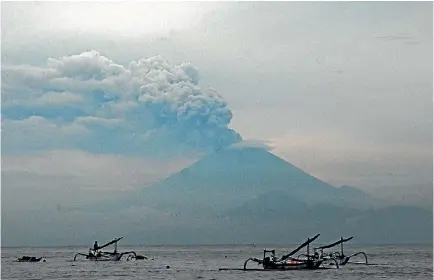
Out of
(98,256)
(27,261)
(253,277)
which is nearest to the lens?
(253,277)

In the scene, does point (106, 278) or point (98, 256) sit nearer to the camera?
point (106, 278)

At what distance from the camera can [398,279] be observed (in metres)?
74.5

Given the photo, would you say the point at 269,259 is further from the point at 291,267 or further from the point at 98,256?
the point at 98,256

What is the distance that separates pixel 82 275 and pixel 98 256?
94.0 feet

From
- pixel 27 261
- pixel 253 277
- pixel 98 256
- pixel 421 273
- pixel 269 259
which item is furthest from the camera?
pixel 27 261

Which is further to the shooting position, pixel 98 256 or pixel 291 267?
pixel 98 256

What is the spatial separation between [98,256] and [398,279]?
50466 millimetres

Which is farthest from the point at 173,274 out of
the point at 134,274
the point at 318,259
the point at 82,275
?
the point at 318,259

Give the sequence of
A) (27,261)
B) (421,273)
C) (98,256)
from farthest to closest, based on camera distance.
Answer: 1. (27,261)
2. (98,256)
3. (421,273)

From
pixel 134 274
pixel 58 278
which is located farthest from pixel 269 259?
pixel 58 278

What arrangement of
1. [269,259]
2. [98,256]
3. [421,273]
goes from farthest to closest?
[98,256]
[421,273]
[269,259]

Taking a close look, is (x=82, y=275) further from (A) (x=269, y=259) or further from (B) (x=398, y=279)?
(B) (x=398, y=279)

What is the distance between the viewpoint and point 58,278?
79938 millimetres

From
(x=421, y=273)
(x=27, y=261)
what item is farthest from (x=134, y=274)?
(x=27, y=261)
